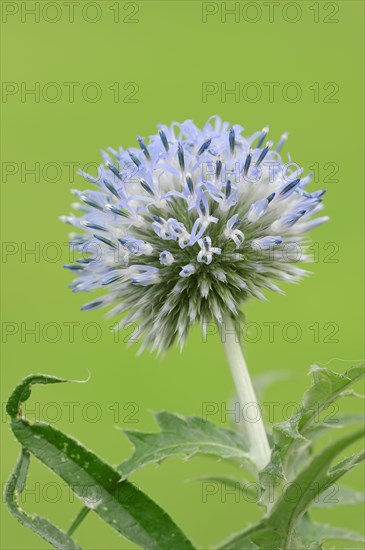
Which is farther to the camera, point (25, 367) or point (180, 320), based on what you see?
point (25, 367)

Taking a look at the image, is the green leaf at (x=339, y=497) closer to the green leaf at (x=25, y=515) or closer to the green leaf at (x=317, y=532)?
the green leaf at (x=317, y=532)

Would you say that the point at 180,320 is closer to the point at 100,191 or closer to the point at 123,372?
the point at 100,191

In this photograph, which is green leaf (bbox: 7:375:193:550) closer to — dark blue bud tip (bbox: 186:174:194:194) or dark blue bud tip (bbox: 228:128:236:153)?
dark blue bud tip (bbox: 186:174:194:194)

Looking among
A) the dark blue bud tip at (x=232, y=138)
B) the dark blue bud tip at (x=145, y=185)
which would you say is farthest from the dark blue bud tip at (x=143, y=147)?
the dark blue bud tip at (x=232, y=138)

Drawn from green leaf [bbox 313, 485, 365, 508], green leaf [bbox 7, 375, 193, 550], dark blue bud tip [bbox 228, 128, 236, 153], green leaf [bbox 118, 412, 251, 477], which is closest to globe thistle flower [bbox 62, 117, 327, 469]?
dark blue bud tip [bbox 228, 128, 236, 153]

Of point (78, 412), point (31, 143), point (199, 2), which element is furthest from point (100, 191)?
point (199, 2)

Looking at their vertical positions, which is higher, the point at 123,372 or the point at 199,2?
the point at 199,2

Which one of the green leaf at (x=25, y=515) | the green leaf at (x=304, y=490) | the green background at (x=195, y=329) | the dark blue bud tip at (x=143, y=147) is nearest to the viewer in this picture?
the green leaf at (x=304, y=490)
